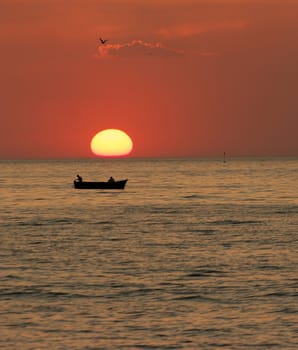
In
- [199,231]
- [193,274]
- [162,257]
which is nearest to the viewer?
[193,274]

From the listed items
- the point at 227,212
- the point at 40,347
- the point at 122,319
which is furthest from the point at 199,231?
the point at 40,347

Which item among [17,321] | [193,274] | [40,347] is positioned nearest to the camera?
[40,347]

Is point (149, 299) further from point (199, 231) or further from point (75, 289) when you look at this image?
point (199, 231)

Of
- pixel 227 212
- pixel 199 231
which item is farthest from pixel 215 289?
pixel 227 212

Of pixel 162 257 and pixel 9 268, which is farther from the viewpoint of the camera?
pixel 162 257

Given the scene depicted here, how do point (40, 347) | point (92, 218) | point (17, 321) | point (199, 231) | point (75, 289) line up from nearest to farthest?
1. point (40, 347)
2. point (17, 321)
3. point (75, 289)
4. point (199, 231)
5. point (92, 218)

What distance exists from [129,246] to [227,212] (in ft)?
115

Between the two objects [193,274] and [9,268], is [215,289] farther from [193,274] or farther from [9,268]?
[9,268]

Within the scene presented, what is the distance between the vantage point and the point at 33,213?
8738cm

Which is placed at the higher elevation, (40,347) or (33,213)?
(33,213)

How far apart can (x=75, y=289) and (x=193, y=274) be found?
6.66 meters

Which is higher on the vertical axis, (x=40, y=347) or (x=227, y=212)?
(x=227, y=212)

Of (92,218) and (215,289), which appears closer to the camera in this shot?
(215,289)

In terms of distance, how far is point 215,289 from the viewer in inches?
1409
